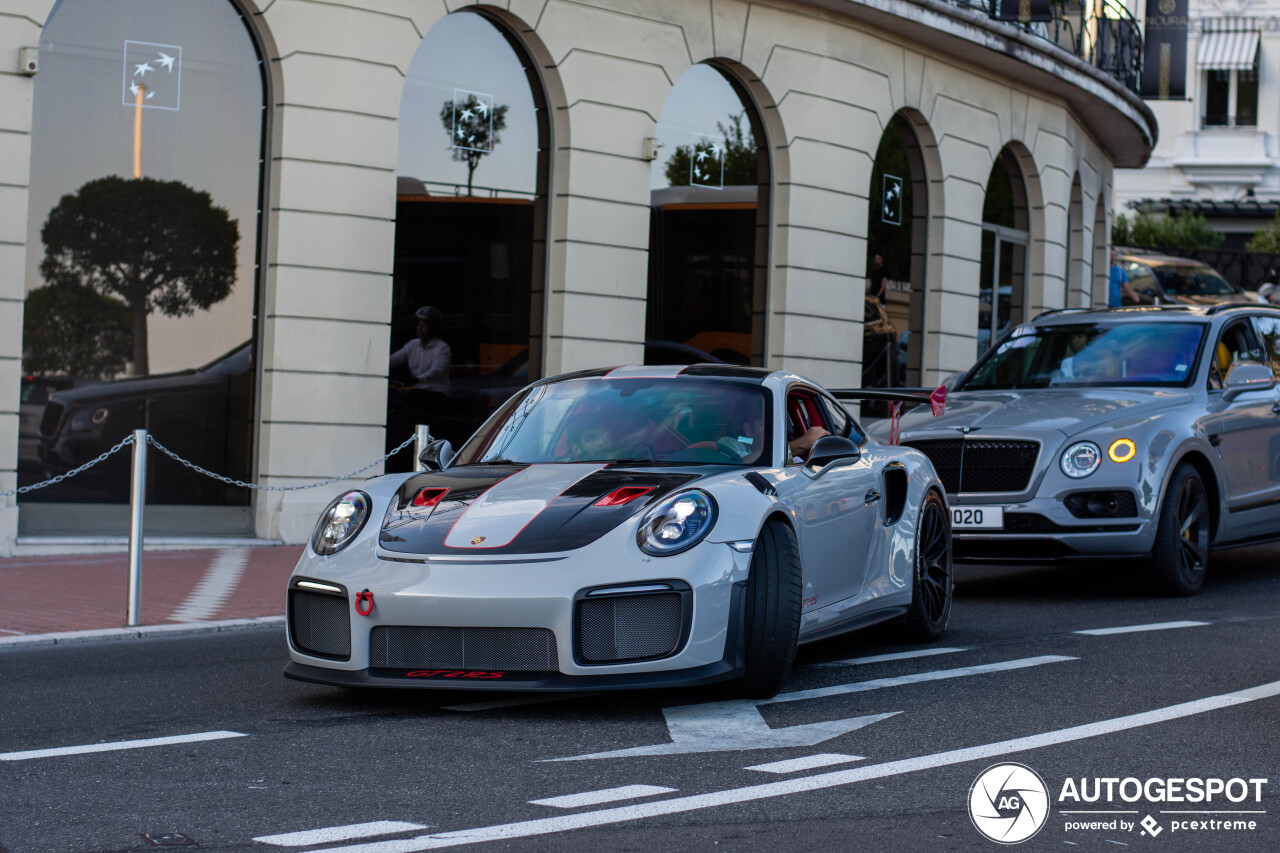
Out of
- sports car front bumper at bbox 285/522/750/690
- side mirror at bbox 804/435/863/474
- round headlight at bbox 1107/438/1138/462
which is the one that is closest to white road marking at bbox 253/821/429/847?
sports car front bumper at bbox 285/522/750/690

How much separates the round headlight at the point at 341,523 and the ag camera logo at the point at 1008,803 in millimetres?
2457

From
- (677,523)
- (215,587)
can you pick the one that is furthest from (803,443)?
(215,587)

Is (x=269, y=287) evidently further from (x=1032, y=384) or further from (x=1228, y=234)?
(x=1228, y=234)

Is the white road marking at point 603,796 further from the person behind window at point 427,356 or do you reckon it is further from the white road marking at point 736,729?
the person behind window at point 427,356

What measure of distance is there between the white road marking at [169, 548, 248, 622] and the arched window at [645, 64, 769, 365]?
18.2ft

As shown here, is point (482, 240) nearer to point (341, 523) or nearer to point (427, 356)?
point (427, 356)

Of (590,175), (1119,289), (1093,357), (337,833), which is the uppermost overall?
(1119,289)

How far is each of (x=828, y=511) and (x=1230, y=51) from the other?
61941 millimetres

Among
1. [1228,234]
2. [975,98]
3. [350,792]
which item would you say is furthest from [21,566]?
[1228,234]

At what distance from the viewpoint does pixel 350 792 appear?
15.2ft

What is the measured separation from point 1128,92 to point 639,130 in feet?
39.4

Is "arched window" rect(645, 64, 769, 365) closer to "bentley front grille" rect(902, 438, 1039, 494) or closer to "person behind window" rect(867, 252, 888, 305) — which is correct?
"person behind window" rect(867, 252, 888, 305)

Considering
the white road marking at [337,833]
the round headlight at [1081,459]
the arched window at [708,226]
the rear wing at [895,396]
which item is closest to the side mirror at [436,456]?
the rear wing at [895,396]

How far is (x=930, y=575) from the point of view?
25.8 ft
